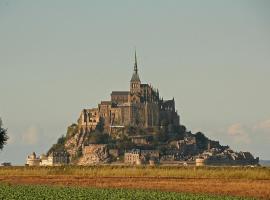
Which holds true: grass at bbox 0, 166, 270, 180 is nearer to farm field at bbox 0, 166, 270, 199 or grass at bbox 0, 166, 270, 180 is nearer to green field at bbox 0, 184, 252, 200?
farm field at bbox 0, 166, 270, 199

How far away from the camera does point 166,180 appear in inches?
3125

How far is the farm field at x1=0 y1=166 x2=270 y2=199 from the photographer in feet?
206

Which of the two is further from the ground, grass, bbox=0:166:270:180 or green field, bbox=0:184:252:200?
grass, bbox=0:166:270:180

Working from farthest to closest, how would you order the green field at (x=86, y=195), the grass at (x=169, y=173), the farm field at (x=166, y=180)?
the grass at (x=169, y=173)
the farm field at (x=166, y=180)
the green field at (x=86, y=195)

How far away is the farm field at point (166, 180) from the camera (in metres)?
62.8

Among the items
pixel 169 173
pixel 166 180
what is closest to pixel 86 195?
pixel 166 180

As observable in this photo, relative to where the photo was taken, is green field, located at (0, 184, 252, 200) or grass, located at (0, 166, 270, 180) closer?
green field, located at (0, 184, 252, 200)

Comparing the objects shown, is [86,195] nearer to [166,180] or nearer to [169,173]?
[166,180]

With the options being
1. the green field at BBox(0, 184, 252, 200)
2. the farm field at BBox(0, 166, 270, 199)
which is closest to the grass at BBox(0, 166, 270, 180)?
the farm field at BBox(0, 166, 270, 199)

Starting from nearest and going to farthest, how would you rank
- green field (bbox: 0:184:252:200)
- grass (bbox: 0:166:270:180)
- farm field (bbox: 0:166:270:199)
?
green field (bbox: 0:184:252:200) < farm field (bbox: 0:166:270:199) < grass (bbox: 0:166:270:180)

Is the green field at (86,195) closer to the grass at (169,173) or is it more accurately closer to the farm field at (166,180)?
the farm field at (166,180)

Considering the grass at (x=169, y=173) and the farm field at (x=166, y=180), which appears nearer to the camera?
the farm field at (x=166, y=180)

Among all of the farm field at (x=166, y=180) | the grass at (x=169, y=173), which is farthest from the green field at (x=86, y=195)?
the grass at (x=169, y=173)

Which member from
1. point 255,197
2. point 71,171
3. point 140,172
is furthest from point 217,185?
point 71,171
